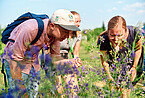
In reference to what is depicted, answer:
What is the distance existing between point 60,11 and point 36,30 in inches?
12.4

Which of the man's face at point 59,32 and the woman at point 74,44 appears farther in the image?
the woman at point 74,44

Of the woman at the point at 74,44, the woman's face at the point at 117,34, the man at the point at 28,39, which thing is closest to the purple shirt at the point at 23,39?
the man at the point at 28,39

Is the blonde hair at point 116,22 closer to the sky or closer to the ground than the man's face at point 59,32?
closer to the sky

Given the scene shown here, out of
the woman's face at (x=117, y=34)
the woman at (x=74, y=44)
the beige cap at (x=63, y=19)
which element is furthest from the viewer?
the woman at (x=74, y=44)

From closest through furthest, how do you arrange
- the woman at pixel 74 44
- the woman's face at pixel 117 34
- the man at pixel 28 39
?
1. the man at pixel 28 39
2. the woman's face at pixel 117 34
3. the woman at pixel 74 44

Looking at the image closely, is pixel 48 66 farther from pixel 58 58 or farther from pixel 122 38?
pixel 122 38

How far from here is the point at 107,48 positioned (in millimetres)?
2740

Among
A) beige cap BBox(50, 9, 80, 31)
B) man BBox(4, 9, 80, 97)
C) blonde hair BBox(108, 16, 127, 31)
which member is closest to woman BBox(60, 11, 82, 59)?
blonde hair BBox(108, 16, 127, 31)

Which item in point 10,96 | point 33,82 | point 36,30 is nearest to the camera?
point 10,96

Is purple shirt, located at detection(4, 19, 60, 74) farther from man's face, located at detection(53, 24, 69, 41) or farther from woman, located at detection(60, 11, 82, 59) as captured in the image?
woman, located at detection(60, 11, 82, 59)

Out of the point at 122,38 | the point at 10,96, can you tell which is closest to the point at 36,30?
the point at 10,96

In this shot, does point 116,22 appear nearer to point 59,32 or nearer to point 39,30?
point 59,32

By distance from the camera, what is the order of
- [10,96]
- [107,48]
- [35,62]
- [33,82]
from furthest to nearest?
[107,48] < [35,62] < [33,82] < [10,96]

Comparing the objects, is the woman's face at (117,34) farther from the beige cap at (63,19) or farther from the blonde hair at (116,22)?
the beige cap at (63,19)
